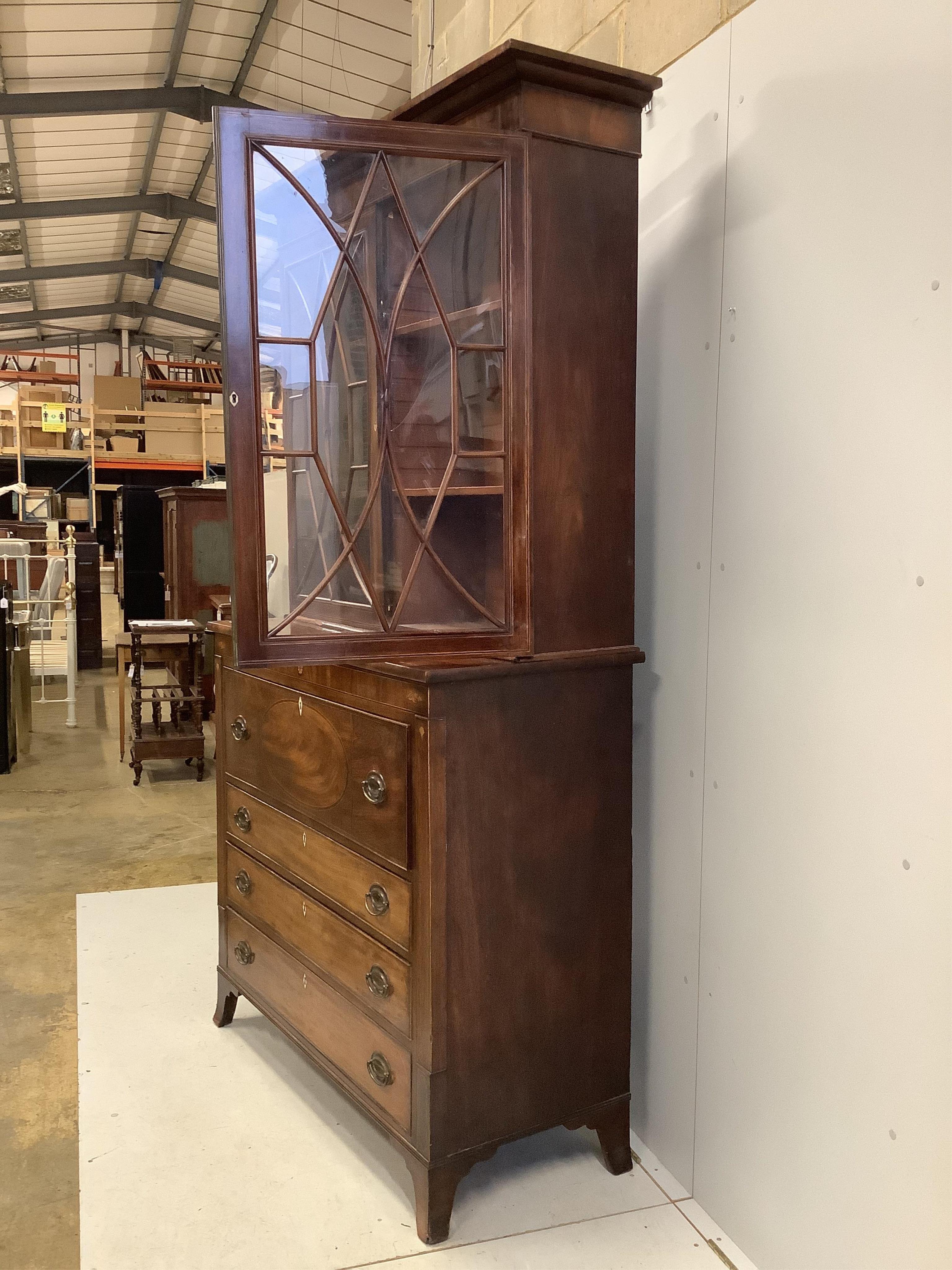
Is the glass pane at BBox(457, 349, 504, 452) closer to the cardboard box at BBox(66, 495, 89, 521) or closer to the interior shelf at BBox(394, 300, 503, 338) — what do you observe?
the interior shelf at BBox(394, 300, 503, 338)

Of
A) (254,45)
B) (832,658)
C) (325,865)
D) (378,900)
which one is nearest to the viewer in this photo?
(832,658)

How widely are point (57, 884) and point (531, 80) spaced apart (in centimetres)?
345

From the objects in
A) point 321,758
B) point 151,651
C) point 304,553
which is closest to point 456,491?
point 304,553

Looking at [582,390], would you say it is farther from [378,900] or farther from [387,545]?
[378,900]

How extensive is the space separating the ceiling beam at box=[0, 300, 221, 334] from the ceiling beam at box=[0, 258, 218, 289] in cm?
168

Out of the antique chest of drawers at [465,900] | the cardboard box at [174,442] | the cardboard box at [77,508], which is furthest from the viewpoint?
the cardboard box at [174,442]

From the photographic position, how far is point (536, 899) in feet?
6.81

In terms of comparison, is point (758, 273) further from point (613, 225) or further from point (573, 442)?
point (573, 442)

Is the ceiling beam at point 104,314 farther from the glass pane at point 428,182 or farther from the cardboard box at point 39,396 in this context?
the glass pane at point 428,182

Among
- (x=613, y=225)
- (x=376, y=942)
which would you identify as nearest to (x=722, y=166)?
(x=613, y=225)

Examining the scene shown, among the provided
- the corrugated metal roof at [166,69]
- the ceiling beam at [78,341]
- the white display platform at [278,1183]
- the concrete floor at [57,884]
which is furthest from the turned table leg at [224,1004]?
the ceiling beam at [78,341]

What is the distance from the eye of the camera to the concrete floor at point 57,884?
2.17 m

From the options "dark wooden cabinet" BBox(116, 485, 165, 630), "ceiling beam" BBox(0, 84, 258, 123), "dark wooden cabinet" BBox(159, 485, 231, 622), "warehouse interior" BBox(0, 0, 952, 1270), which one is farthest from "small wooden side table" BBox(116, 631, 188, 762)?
A: "ceiling beam" BBox(0, 84, 258, 123)

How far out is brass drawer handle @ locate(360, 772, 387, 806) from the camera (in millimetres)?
2059
